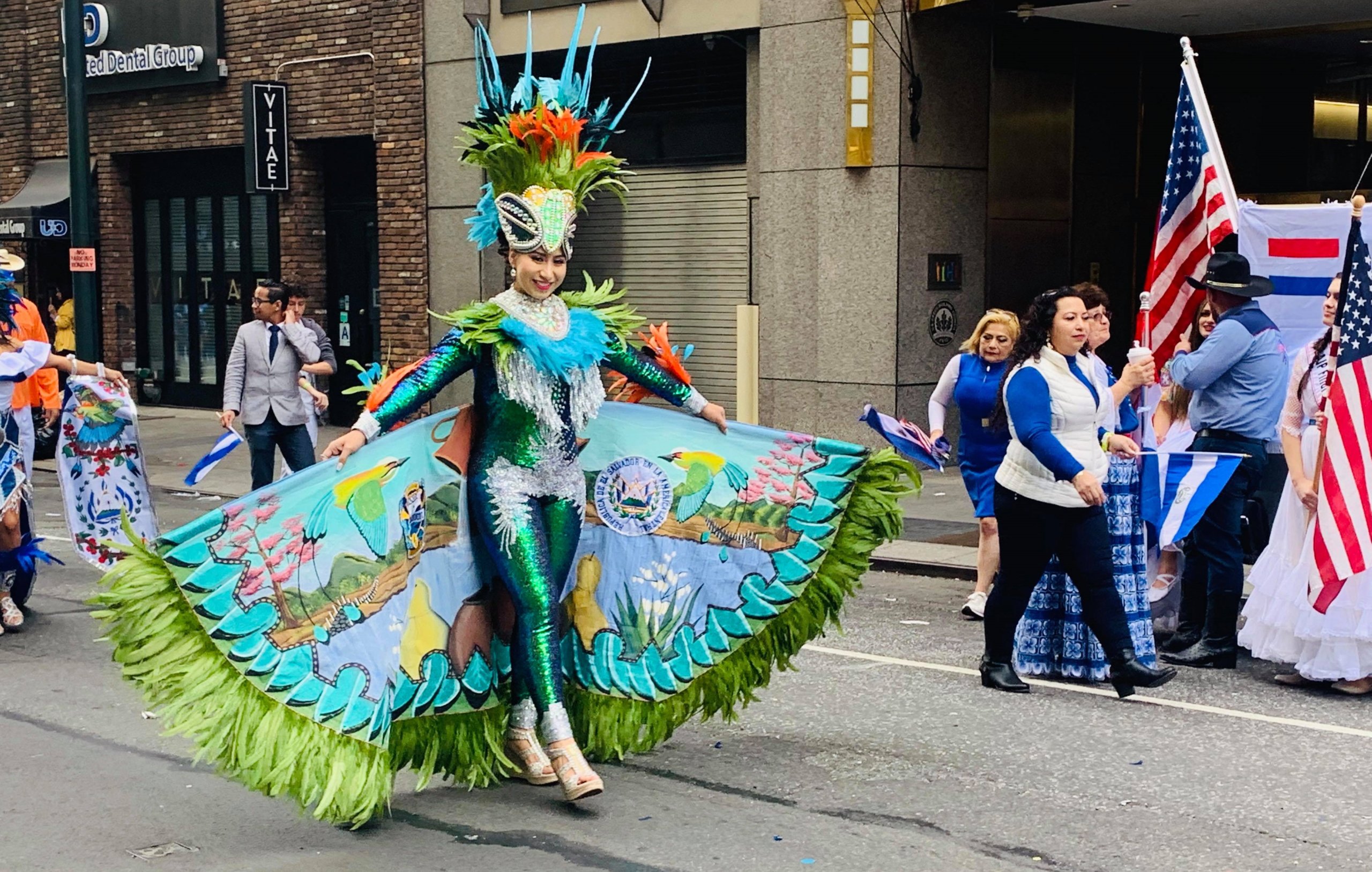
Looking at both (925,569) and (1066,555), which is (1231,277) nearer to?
(1066,555)

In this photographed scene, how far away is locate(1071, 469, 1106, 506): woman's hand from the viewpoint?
646 centimetres

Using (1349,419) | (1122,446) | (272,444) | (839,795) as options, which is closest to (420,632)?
(839,795)

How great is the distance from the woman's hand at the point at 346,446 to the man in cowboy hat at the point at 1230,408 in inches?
163

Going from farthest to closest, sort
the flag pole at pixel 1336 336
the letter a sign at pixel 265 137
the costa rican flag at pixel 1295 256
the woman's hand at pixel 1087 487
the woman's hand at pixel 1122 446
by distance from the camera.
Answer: the letter a sign at pixel 265 137 < the costa rican flag at pixel 1295 256 < the flag pole at pixel 1336 336 < the woman's hand at pixel 1122 446 < the woman's hand at pixel 1087 487

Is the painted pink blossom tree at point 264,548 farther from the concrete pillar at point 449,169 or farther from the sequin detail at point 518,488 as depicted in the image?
the concrete pillar at point 449,169

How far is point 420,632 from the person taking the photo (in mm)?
5355

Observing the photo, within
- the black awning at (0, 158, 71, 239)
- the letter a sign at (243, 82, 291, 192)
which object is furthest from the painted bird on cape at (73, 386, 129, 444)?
the black awning at (0, 158, 71, 239)

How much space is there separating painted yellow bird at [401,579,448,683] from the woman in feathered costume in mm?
249

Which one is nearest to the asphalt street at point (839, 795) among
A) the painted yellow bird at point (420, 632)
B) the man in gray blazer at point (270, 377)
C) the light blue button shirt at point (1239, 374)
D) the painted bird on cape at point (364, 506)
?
the painted yellow bird at point (420, 632)

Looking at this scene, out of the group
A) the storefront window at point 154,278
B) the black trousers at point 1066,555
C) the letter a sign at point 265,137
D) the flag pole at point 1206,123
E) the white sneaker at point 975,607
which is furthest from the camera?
the storefront window at point 154,278

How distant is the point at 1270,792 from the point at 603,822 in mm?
2259

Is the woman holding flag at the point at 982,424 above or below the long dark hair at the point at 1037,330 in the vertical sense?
below

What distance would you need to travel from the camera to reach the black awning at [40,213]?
2219 cm

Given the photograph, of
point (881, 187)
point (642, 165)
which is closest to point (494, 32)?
point (642, 165)
